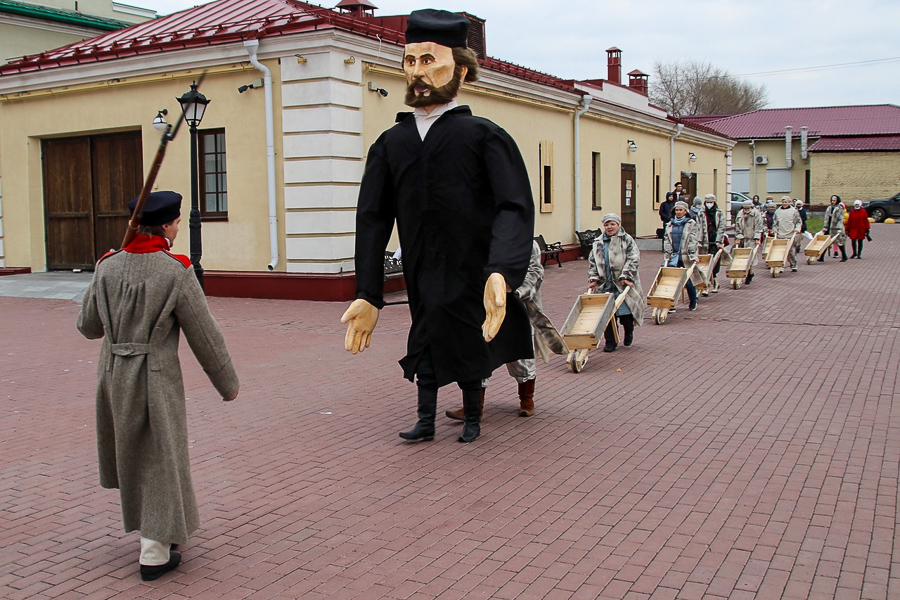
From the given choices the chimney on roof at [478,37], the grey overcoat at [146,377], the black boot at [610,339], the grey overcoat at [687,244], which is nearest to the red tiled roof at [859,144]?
the chimney on roof at [478,37]

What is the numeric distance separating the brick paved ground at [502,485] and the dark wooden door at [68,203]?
8.35m

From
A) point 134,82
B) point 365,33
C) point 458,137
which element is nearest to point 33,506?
point 458,137

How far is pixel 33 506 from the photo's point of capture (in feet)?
16.4

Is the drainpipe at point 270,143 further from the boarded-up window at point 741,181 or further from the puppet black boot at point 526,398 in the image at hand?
the boarded-up window at point 741,181

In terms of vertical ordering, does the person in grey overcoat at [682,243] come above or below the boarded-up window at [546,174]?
below

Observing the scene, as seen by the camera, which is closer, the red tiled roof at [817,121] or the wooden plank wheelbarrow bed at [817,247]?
the wooden plank wheelbarrow bed at [817,247]

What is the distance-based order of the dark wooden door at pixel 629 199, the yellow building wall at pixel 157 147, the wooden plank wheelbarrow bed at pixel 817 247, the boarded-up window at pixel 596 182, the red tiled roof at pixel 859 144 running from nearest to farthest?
the yellow building wall at pixel 157 147
the wooden plank wheelbarrow bed at pixel 817 247
the boarded-up window at pixel 596 182
the dark wooden door at pixel 629 199
the red tiled roof at pixel 859 144

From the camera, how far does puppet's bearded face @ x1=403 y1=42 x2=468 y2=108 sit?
5.98 meters

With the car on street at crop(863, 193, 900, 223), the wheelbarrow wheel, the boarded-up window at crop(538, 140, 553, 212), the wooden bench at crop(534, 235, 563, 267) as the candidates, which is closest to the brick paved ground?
the wheelbarrow wheel

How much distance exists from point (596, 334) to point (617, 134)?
17.7 meters

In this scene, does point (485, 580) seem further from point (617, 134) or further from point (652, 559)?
point (617, 134)

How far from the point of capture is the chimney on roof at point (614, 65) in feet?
95.0

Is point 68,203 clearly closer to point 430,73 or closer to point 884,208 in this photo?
point 430,73

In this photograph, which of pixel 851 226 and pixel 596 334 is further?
pixel 851 226
